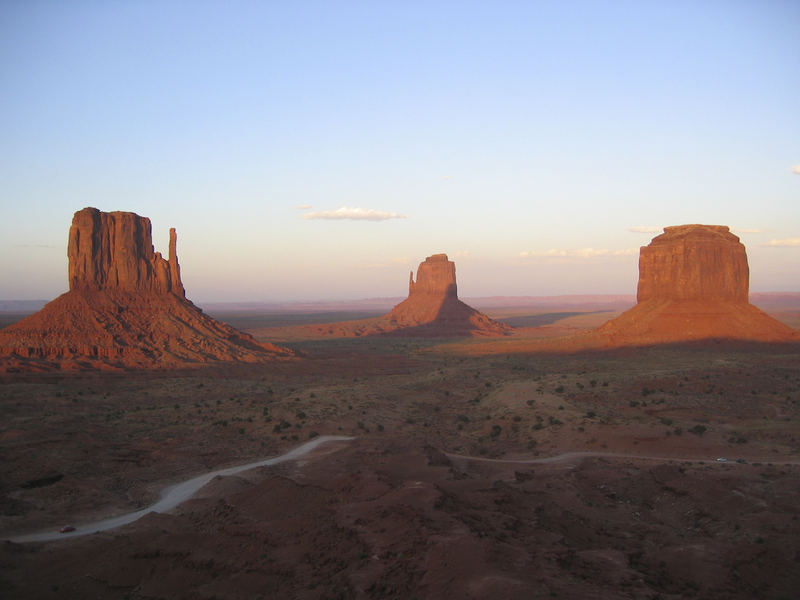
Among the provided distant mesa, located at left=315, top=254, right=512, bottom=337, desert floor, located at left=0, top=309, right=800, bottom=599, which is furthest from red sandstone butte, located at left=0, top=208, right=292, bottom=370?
distant mesa, located at left=315, top=254, right=512, bottom=337

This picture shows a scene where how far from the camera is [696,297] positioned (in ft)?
207

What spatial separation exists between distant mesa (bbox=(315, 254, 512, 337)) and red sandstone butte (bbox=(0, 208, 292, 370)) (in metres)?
49.0

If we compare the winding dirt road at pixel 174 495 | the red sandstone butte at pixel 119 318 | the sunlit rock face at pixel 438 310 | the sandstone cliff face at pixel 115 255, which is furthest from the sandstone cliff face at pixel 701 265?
the sandstone cliff face at pixel 115 255

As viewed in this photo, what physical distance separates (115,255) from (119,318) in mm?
6412

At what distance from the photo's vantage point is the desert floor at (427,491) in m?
11.6

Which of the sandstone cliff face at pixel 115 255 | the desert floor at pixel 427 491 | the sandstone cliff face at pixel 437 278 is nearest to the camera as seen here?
the desert floor at pixel 427 491

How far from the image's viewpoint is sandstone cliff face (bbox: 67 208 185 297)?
54.9 meters

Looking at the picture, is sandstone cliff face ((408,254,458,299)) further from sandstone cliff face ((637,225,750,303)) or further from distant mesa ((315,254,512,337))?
sandstone cliff face ((637,225,750,303))

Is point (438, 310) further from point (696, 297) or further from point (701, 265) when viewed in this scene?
point (701, 265)

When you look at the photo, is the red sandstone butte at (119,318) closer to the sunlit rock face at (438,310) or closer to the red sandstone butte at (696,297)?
the red sandstone butte at (696,297)

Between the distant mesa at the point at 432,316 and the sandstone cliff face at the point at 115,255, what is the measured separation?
54.1 metres

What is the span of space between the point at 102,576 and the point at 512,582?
8298mm

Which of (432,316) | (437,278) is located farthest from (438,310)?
(437,278)

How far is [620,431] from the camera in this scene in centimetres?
2517
